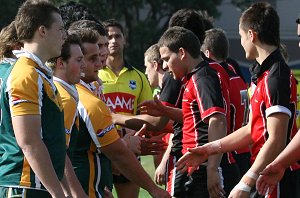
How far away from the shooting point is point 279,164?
5.59 m

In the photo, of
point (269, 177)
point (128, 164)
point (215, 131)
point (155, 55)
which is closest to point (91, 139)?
point (128, 164)

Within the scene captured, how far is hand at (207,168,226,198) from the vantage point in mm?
7094

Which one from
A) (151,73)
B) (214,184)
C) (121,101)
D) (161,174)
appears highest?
(151,73)

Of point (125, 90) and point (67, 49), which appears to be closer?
point (67, 49)

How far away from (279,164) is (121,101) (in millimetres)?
4440

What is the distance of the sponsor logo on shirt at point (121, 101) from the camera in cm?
981

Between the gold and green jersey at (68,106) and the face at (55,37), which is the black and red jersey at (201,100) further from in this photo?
the face at (55,37)

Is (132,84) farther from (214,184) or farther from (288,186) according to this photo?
(288,186)

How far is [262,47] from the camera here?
6.33 meters

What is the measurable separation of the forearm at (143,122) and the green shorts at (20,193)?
9.43 feet

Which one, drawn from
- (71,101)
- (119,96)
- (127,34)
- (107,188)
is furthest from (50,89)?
(127,34)

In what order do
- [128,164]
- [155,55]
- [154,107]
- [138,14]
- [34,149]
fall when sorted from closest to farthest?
[34,149] < [128,164] < [154,107] < [155,55] < [138,14]

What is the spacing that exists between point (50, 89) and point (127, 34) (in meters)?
44.3

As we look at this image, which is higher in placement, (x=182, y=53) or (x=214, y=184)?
(x=182, y=53)
